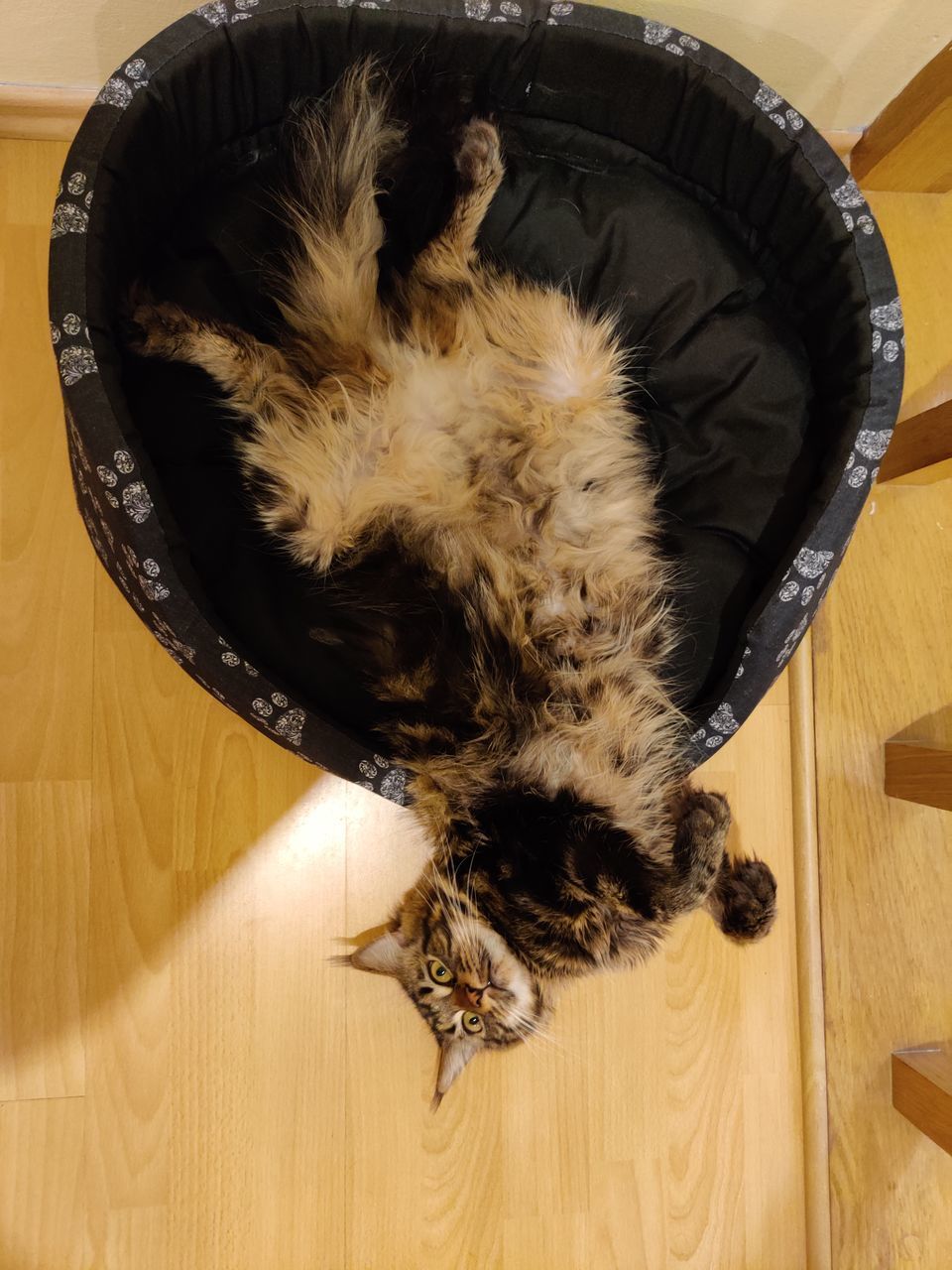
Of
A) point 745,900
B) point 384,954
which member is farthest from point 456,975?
point 745,900

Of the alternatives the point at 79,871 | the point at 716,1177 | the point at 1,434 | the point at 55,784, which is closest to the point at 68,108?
the point at 1,434

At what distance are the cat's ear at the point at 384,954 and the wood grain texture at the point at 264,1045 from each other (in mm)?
143

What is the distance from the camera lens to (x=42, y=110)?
1570 mm

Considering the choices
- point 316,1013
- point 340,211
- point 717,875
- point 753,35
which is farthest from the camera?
point 316,1013

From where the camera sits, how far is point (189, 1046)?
1604mm

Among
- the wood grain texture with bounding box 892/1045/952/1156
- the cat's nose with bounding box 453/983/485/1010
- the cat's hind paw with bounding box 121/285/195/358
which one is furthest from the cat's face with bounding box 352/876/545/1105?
the cat's hind paw with bounding box 121/285/195/358

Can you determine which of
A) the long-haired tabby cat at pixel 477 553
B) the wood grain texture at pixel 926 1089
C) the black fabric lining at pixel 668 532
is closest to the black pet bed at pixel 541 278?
the black fabric lining at pixel 668 532

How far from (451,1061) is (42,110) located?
5.68 ft

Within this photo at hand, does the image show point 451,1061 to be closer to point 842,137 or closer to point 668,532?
point 668,532

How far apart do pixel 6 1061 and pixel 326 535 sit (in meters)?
1.08

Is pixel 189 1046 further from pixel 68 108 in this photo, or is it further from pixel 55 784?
pixel 68 108

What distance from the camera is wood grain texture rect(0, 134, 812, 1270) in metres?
1.58

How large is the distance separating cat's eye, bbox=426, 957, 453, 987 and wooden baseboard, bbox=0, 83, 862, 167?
5.00 ft

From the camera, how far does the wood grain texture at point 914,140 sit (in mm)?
1513
